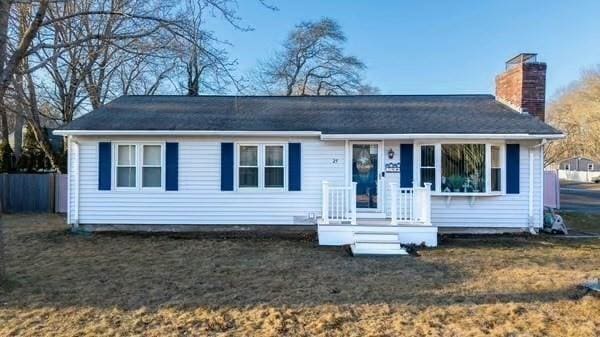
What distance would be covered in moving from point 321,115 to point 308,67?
2180 cm

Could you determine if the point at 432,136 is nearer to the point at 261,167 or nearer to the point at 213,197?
the point at 261,167

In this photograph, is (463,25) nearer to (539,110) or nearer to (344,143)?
(539,110)

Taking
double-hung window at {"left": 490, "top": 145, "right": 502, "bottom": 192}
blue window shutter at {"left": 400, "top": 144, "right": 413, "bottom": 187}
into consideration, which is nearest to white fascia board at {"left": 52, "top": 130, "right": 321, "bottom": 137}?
blue window shutter at {"left": 400, "top": 144, "right": 413, "bottom": 187}

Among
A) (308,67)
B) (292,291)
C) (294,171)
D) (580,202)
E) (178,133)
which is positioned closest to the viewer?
(292,291)

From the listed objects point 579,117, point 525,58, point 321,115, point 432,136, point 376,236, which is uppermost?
point 579,117

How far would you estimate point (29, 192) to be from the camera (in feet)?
55.7

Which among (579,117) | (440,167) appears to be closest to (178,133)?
(440,167)

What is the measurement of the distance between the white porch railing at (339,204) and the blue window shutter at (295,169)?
0.79 meters

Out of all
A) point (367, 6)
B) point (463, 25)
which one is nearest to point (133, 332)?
point (367, 6)

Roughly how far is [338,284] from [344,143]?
5272mm

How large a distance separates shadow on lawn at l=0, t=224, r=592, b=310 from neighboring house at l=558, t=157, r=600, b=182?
136 feet

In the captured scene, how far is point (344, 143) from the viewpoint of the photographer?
11062 mm

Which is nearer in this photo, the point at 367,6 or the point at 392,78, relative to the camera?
the point at 367,6

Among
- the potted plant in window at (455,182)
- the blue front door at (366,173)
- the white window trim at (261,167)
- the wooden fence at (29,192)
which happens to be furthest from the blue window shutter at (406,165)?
the wooden fence at (29,192)
